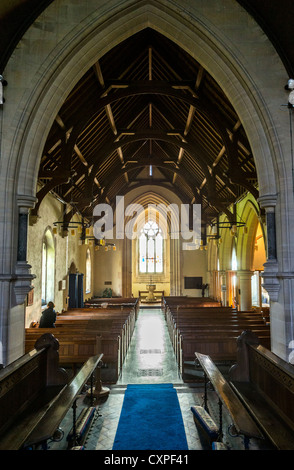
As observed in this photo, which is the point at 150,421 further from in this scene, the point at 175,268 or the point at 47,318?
the point at 175,268

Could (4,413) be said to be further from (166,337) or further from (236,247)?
(236,247)

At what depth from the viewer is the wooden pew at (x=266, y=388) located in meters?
2.57

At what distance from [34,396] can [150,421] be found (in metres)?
1.34

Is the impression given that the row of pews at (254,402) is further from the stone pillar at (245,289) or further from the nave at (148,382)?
the stone pillar at (245,289)

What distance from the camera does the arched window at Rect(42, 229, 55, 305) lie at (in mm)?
9297

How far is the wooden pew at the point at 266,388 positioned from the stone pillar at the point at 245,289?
23.7ft

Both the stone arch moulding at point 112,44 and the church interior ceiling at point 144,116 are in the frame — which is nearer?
the stone arch moulding at point 112,44

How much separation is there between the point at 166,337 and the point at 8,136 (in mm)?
6852

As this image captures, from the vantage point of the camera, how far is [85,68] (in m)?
4.68

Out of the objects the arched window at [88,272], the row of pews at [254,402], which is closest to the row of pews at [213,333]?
the row of pews at [254,402]

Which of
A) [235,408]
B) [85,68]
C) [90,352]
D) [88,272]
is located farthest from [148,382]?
[88,272]

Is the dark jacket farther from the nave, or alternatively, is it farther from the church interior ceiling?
the church interior ceiling

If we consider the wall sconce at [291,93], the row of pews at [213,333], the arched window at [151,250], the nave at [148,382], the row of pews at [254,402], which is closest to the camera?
the row of pews at [254,402]

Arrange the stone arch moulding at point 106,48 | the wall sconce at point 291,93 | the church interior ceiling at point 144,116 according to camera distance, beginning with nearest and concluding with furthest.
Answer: the wall sconce at point 291,93, the stone arch moulding at point 106,48, the church interior ceiling at point 144,116
